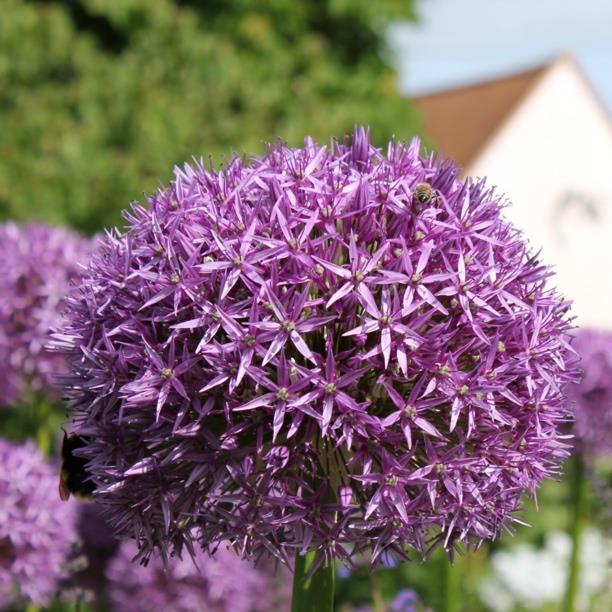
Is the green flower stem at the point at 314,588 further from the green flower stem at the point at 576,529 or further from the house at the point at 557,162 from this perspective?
the house at the point at 557,162

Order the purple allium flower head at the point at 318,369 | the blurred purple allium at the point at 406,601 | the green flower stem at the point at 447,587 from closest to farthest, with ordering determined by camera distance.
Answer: the purple allium flower head at the point at 318,369 < the green flower stem at the point at 447,587 < the blurred purple allium at the point at 406,601

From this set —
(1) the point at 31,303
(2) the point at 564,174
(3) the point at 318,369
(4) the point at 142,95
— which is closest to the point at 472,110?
(2) the point at 564,174

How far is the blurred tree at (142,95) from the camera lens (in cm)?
1187

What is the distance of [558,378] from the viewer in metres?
2.82

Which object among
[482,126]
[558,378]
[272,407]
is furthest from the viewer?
[482,126]

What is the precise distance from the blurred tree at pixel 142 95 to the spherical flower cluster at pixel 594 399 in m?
5.22

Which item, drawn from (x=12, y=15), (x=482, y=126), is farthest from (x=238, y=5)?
(x=482, y=126)

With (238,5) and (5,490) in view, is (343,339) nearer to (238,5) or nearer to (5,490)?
(5,490)

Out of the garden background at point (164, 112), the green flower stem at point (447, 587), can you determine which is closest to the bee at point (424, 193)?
the green flower stem at point (447, 587)

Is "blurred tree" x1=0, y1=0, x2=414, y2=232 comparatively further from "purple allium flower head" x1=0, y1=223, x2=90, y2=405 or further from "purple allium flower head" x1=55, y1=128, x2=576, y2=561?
"purple allium flower head" x1=55, y1=128, x2=576, y2=561

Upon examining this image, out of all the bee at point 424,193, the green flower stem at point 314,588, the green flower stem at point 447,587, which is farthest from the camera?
the green flower stem at point 447,587

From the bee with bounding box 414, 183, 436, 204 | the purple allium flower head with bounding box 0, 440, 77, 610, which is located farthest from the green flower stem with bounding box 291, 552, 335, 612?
the purple allium flower head with bounding box 0, 440, 77, 610

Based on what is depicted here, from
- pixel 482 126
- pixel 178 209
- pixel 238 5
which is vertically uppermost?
pixel 482 126

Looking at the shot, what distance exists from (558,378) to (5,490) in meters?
2.86
